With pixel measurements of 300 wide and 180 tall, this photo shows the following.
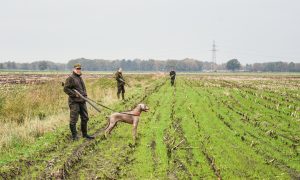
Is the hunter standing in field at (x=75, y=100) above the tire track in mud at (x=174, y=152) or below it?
above

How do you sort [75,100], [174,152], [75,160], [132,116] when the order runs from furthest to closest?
[75,100] < [132,116] < [174,152] < [75,160]

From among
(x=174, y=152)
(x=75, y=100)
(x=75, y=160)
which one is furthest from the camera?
(x=75, y=100)

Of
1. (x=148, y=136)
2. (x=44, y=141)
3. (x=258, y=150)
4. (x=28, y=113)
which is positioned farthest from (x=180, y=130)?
(x=28, y=113)

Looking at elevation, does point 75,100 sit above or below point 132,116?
above

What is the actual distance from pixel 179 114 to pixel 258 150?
21.0 ft

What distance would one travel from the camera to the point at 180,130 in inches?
493

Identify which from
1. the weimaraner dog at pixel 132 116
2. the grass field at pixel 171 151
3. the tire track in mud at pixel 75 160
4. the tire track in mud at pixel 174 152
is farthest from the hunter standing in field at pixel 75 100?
the tire track in mud at pixel 174 152

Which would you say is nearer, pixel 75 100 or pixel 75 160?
pixel 75 160

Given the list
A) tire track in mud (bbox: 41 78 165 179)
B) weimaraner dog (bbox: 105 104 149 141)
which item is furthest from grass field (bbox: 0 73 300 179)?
weimaraner dog (bbox: 105 104 149 141)

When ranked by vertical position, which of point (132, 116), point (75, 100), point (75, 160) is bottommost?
point (75, 160)

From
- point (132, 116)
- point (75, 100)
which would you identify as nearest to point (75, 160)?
point (132, 116)

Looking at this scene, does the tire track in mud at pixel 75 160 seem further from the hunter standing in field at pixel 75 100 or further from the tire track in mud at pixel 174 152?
the tire track in mud at pixel 174 152

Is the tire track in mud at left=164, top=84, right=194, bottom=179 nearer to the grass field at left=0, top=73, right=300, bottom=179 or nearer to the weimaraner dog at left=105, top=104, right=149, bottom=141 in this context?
the grass field at left=0, top=73, right=300, bottom=179

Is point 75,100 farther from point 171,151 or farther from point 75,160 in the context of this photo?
point 171,151
